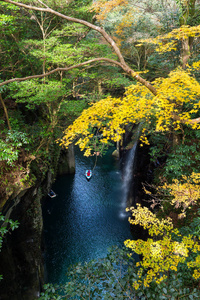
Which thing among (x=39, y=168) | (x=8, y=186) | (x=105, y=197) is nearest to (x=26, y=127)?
(x=39, y=168)

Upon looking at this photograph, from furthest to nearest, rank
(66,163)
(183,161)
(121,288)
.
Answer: (66,163) < (183,161) < (121,288)

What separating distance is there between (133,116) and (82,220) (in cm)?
936

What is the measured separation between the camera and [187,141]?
770cm

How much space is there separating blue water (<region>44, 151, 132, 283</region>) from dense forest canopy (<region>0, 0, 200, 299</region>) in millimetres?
3358

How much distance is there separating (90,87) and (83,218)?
9.69 metres

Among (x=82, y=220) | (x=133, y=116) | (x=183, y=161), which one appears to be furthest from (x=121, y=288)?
(x=82, y=220)

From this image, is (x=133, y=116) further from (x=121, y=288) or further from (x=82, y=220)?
(x=82, y=220)

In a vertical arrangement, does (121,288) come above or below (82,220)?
below

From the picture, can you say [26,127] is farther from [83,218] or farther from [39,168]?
[83,218]

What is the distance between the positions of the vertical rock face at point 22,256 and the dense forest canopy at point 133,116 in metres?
1.54

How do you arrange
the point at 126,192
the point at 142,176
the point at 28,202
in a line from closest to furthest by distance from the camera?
1. the point at 28,202
2. the point at 142,176
3. the point at 126,192

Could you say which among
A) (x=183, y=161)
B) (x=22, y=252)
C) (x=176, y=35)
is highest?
(x=176, y=35)

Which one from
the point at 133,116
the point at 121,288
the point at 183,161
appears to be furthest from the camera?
the point at 183,161

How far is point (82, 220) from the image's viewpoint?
1226cm
